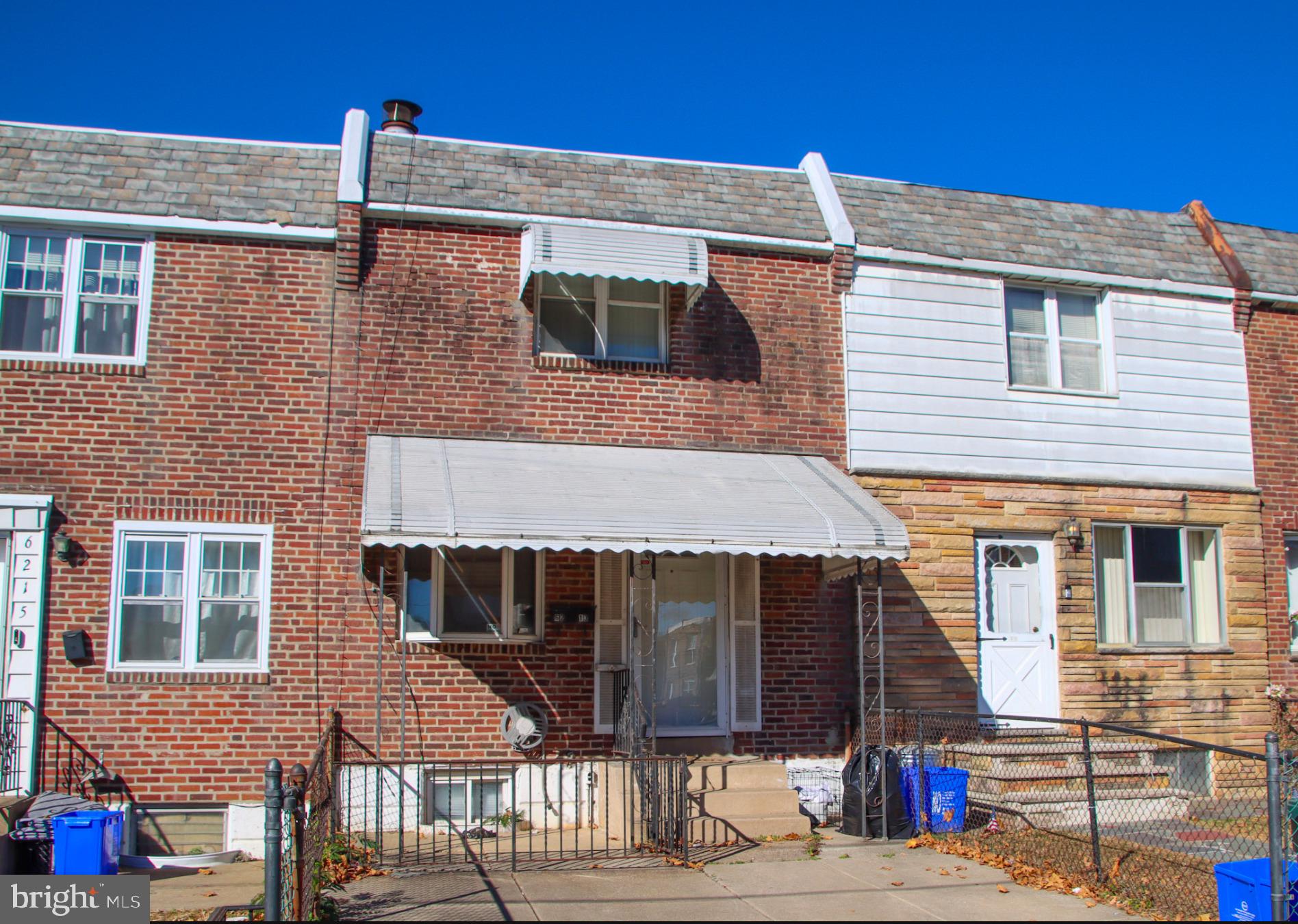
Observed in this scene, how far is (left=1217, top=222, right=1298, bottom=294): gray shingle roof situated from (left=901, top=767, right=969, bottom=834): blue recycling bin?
289 inches

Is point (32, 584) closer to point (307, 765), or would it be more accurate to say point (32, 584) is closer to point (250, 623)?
point (250, 623)

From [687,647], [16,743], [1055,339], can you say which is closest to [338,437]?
[16,743]

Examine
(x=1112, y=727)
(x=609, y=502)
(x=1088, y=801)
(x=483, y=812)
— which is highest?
(x=609, y=502)

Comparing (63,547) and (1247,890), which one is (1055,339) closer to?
(1247,890)

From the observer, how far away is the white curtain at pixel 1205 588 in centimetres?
1294

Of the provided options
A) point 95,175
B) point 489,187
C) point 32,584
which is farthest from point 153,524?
point 489,187

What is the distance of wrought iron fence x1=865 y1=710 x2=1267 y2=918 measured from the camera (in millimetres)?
8461

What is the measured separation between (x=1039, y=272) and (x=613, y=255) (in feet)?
16.3

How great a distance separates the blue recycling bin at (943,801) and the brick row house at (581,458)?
45.3 inches

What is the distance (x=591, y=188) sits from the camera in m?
12.3

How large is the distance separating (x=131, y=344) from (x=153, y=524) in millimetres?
1739

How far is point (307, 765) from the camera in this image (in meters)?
10.3

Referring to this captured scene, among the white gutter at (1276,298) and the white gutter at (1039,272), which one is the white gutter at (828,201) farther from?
the white gutter at (1276,298)

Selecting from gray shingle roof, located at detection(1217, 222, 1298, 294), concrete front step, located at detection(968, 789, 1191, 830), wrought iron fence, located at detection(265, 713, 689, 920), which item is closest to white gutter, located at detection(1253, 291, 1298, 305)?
gray shingle roof, located at detection(1217, 222, 1298, 294)
